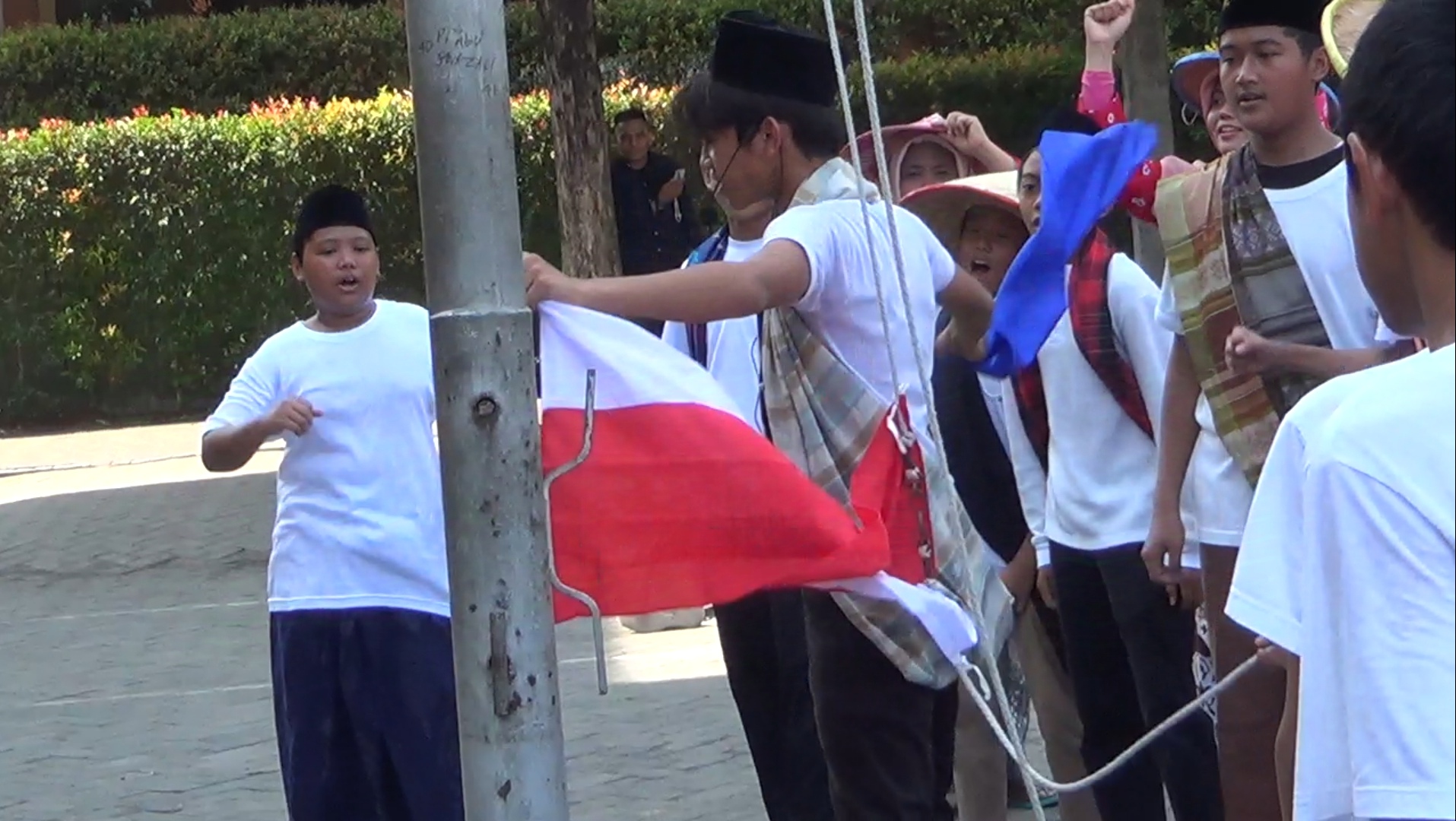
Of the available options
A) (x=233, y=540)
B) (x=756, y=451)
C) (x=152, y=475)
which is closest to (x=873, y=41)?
(x=152, y=475)

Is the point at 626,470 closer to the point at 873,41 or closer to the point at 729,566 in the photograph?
the point at 729,566

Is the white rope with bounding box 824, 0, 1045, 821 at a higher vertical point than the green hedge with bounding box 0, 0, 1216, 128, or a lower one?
lower

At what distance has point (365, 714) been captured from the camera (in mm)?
4867

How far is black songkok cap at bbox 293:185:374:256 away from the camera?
5164 mm

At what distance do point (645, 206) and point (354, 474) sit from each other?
9.66 m

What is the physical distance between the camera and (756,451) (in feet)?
12.0

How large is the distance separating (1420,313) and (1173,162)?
10.6 feet

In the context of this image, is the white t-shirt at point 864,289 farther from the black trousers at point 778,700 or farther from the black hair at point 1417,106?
the black hair at point 1417,106

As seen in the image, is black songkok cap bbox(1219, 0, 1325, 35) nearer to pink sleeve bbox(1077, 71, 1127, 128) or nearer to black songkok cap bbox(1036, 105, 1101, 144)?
black songkok cap bbox(1036, 105, 1101, 144)

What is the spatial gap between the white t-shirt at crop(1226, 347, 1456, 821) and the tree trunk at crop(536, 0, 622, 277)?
1126cm

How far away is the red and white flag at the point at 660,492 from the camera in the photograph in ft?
11.6

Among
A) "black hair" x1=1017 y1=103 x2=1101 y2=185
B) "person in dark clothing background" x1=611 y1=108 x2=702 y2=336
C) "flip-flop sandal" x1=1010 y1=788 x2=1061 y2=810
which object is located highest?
"person in dark clothing background" x1=611 y1=108 x2=702 y2=336

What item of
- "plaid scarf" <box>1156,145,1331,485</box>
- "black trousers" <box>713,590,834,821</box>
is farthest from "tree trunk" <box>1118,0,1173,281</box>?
"plaid scarf" <box>1156,145,1331,485</box>

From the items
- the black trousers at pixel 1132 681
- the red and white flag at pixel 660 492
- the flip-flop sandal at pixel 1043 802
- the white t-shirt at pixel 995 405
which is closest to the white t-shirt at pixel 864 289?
the red and white flag at pixel 660 492
